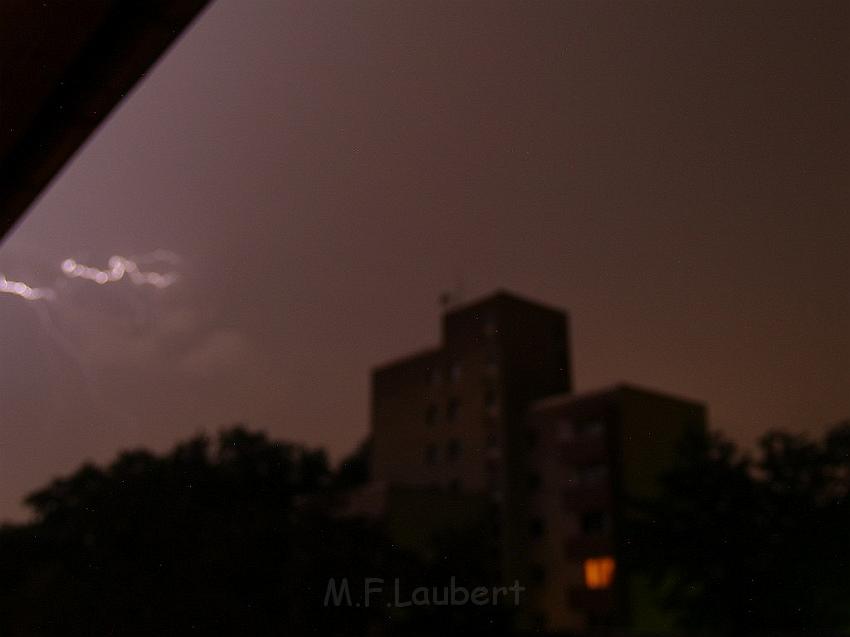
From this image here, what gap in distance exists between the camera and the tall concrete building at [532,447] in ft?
52.7

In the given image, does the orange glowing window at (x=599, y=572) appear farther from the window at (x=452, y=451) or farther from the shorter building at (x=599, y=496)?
the window at (x=452, y=451)

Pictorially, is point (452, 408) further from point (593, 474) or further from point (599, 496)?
point (599, 496)

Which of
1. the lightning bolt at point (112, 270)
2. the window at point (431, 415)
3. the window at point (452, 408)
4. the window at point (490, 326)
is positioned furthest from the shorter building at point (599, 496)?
the lightning bolt at point (112, 270)

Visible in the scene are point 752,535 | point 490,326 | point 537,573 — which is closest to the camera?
point 752,535

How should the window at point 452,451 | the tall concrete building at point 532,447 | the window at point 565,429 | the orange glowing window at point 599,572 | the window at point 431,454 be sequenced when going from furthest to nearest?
the window at point 431,454 < the window at point 452,451 < the window at point 565,429 < the tall concrete building at point 532,447 < the orange glowing window at point 599,572

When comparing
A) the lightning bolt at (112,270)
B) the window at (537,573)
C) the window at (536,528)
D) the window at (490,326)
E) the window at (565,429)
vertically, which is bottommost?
the window at (537,573)

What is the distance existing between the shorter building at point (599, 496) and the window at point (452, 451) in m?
2.41

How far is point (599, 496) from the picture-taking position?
16.6m

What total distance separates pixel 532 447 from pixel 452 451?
187 centimetres

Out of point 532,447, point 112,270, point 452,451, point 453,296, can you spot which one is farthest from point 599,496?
point 112,270

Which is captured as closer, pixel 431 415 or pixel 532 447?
pixel 532 447

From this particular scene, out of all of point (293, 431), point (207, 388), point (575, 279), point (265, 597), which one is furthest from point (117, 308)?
point (575, 279)

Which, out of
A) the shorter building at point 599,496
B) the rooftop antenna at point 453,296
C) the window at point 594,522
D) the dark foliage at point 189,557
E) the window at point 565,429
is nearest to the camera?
the dark foliage at point 189,557

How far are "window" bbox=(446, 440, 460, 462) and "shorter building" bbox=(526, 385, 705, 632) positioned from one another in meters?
2.41
